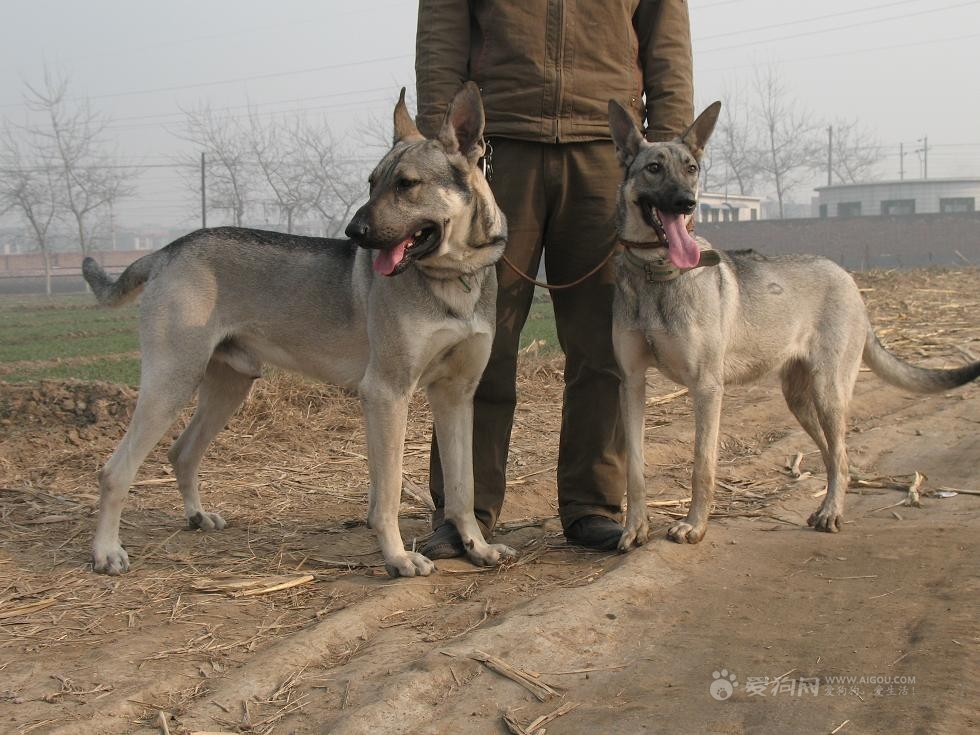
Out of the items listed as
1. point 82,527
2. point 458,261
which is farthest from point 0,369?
point 458,261

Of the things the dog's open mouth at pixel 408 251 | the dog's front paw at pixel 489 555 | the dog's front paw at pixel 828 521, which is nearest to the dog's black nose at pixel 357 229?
the dog's open mouth at pixel 408 251

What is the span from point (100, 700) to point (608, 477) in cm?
276

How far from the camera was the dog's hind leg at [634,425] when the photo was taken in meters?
4.78

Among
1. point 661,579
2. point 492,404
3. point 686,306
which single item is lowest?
point 661,579

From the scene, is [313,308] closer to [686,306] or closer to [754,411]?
[686,306]

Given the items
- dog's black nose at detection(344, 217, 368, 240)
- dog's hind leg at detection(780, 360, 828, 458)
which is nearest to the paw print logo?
dog's black nose at detection(344, 217, 368, 240)

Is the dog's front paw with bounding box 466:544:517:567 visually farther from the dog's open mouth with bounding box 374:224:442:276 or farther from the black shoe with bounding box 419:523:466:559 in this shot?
the dog's open mouth with bounding box 374:224:442:276

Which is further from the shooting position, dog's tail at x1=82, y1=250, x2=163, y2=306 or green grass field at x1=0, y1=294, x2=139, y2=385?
green grass field at x1=0, y1=294, x2=139, y2=385

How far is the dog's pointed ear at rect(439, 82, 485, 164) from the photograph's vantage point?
421cm

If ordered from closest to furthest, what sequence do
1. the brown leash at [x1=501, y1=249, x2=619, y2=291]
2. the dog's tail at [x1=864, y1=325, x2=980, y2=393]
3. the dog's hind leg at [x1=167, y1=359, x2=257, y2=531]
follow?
the brown leash at [x1=501, y1=249, x2=619, y2=291]
the dog's hind leg at [x1=167, y1=359, x2=257, y2=531]
the dog's tail at [x1=864, y1=325, x2=980, y2=393]

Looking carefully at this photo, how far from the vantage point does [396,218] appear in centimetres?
409

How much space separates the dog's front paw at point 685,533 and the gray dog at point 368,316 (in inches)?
32.8

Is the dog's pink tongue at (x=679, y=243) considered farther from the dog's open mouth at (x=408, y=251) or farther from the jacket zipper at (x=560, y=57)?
the dog's open mouth at (x=408, y=251)

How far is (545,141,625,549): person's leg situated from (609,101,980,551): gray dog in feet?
0.92
